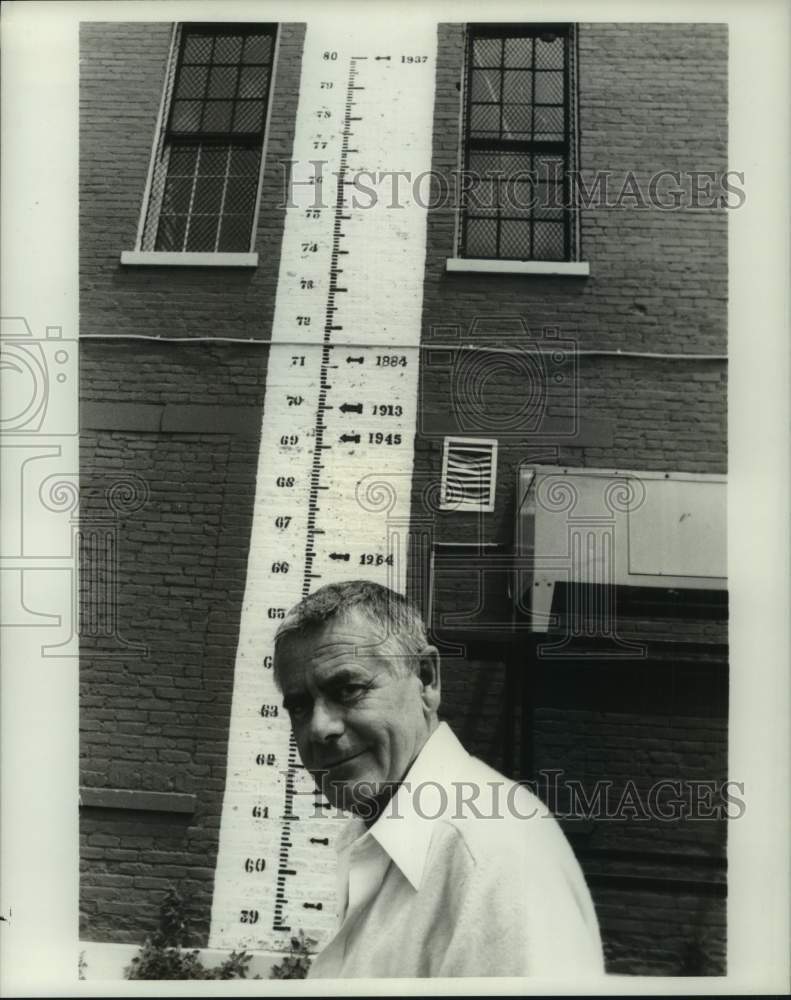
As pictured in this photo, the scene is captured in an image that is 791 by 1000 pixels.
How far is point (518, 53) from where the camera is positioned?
4840mm

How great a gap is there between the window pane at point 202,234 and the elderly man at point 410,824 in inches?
72.3

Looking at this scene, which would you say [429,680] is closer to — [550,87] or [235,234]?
[235,234]

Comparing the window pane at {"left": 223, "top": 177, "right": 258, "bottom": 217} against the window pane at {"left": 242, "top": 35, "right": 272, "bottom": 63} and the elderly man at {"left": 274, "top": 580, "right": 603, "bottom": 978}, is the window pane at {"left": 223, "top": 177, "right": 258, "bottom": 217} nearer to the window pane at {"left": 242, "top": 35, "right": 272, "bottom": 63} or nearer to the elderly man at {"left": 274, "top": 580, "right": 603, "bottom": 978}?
the window pane at {"left": 242, "top": 35, "right": 272, "bottom": 63}

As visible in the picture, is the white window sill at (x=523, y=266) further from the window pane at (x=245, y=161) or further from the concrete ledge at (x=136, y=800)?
the concrete ledge at (x=136, y=800)

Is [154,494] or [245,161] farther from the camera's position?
[245,161]

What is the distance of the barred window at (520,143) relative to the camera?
15.1 feet

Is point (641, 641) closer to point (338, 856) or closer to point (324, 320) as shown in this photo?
point (338, 856)

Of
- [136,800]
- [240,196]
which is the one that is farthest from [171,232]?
[136,800]

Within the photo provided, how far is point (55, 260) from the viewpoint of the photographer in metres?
4.44

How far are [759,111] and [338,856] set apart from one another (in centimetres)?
390

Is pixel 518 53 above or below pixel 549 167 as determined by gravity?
above

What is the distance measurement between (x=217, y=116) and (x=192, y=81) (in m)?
0.24

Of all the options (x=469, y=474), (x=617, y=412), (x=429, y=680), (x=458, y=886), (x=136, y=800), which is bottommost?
(x=458, y=886)

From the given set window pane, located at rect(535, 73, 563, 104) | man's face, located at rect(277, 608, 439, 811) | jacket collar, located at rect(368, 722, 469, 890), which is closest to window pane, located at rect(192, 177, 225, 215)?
window pane, located at rect(535, 73, 563, 104)
